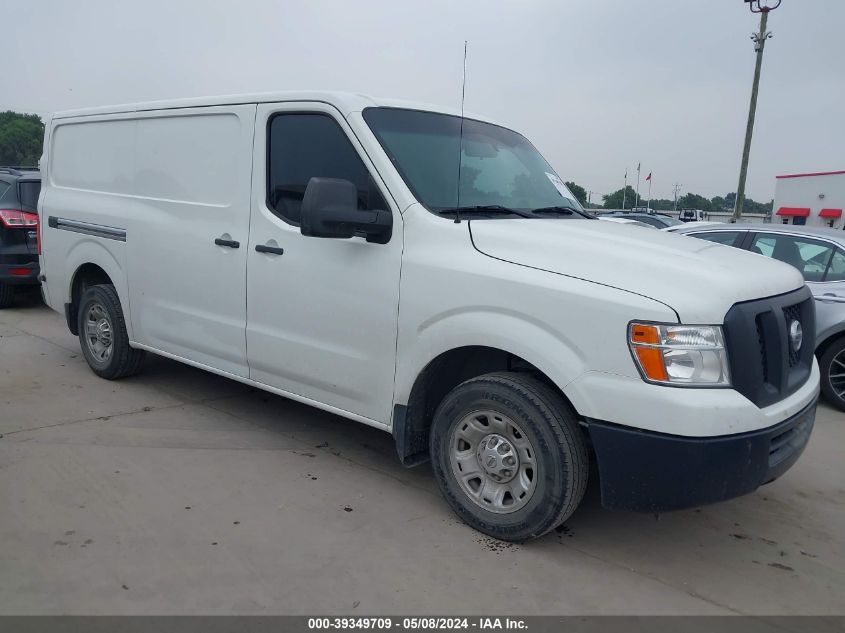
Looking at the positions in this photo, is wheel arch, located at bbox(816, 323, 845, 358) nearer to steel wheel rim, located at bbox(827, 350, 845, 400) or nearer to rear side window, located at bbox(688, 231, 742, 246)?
steel wheel rim, located at bbox(827, 350, 845, 400)

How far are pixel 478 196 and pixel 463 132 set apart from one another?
61 centimetres

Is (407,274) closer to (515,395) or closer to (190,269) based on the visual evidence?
(515,395)

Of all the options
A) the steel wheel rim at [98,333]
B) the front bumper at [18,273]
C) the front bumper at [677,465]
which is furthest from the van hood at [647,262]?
the front bumper at [18,273]

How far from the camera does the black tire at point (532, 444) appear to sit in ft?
10.3

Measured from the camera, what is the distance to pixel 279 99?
4.27 meters

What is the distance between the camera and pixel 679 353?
9.39 ft

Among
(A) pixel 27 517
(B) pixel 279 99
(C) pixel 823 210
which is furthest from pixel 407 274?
(C) pixel 823 210

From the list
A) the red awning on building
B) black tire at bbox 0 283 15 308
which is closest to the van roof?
black tire at bbox 0 283 15 308

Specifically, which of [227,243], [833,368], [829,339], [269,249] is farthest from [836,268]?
[227,243]

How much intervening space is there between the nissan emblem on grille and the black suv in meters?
8.20

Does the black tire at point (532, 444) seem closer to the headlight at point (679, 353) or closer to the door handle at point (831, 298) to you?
the headlight at point (679, 353)

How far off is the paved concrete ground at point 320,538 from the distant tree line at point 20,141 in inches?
1749

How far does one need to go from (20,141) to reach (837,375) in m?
52.7

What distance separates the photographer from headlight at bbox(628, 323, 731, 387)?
9.41ft
